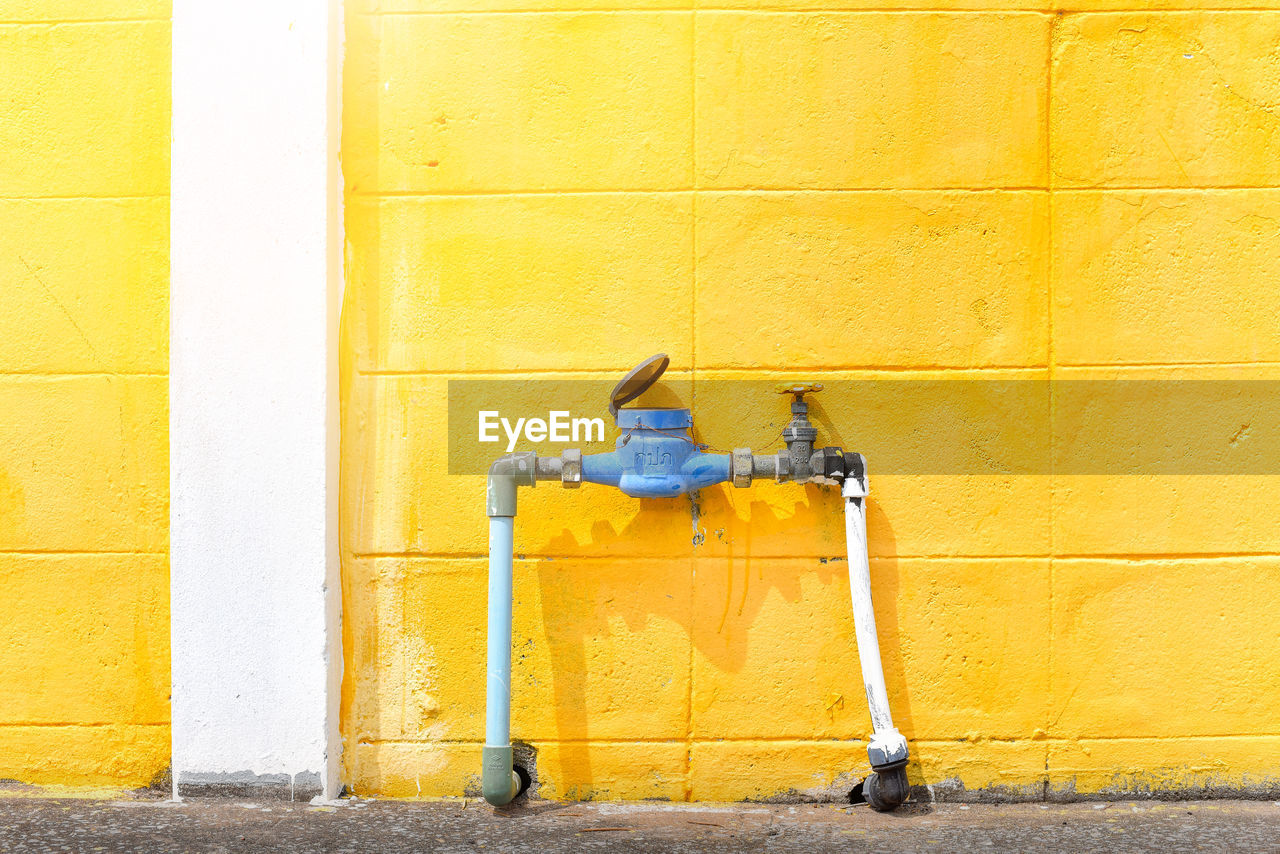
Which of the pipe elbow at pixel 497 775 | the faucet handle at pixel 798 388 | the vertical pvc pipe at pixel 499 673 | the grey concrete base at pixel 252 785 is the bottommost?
the grey concrete base at pixel 252 785

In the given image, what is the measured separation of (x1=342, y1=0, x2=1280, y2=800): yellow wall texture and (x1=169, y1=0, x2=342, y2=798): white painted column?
0.13 metres

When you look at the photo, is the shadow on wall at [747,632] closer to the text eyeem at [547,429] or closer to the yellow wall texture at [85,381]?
the text eyeem at [547,429]

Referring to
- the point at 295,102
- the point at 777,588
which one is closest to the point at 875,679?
the point at 777,588

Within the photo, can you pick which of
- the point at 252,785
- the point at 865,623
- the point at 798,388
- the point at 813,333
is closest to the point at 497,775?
the point at 252,785

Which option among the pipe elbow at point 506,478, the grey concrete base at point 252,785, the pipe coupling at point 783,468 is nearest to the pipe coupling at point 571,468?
the pipe elbow at point 506,478

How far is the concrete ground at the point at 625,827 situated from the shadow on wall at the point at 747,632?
0.13 m

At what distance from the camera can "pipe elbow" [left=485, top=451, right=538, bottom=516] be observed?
2.51m

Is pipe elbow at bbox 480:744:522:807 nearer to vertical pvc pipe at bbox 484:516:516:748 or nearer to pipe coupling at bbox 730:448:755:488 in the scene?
vertical pvc pipe at bbox 484:516:516:748

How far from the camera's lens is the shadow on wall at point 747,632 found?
2.68m

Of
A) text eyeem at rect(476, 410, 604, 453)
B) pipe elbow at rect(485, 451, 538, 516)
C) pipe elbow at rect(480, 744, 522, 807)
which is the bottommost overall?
pipe elbow at rect(480, 744, 522, 807)

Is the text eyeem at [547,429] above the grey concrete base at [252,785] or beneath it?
above

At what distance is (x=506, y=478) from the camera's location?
8.21 ft

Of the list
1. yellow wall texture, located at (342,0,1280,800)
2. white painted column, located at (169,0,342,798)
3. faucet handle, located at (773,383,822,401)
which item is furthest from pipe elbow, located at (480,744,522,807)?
faucet handle, located at (773,383,822,401)

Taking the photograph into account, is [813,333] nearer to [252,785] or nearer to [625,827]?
[625,827]
